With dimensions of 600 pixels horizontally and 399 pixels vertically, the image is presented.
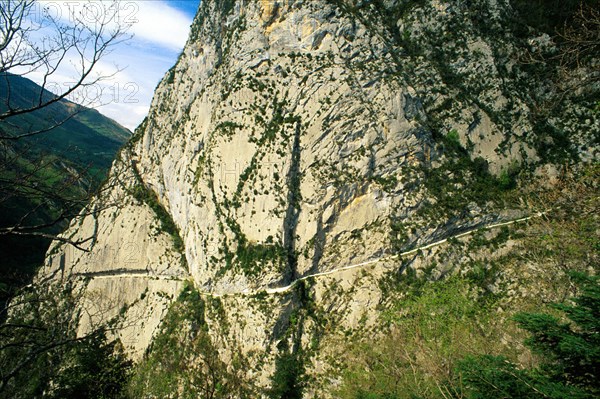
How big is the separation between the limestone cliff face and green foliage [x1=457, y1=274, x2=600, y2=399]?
17855 mm

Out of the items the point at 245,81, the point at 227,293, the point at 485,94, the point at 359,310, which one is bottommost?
the point at 359,310

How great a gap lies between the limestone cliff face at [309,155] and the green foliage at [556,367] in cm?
1785

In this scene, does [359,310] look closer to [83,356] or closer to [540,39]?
[83,356]

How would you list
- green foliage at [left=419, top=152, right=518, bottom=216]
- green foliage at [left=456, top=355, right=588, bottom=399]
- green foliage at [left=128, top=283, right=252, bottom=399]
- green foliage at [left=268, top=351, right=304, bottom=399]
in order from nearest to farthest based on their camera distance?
1. green foliage at [left=456, top=355, right=588, bottom=399]
2. green foliage at [left=268, top=351, right=304, bottom=399]
3. green foliage at [left=128, top=283, right=252, bottom=399]
4. green foliage at [left=419, top=152, right=518, bottom=216]

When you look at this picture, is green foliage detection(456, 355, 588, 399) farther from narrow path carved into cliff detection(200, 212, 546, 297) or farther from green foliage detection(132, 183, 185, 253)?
green foliage detection(132, 183, 185, 253)

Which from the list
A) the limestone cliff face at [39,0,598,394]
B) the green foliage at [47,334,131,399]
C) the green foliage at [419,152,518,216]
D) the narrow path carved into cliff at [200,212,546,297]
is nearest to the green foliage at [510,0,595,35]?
the limestone cliff face at [39,0,598,394]

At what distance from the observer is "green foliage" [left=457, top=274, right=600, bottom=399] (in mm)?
5314

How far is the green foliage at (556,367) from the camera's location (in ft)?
17.4

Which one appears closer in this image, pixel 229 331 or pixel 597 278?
pixel 597 278

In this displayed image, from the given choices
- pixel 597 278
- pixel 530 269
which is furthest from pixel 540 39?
pixel 597 278

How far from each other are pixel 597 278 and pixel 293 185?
2311 centimetres

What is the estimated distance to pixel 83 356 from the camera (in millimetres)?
29203

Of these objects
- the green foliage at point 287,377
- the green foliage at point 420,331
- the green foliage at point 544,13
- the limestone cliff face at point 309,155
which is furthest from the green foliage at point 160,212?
the green foliage at point 544,13

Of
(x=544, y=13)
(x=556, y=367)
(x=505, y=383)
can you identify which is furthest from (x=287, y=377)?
(x=544, y=13)
